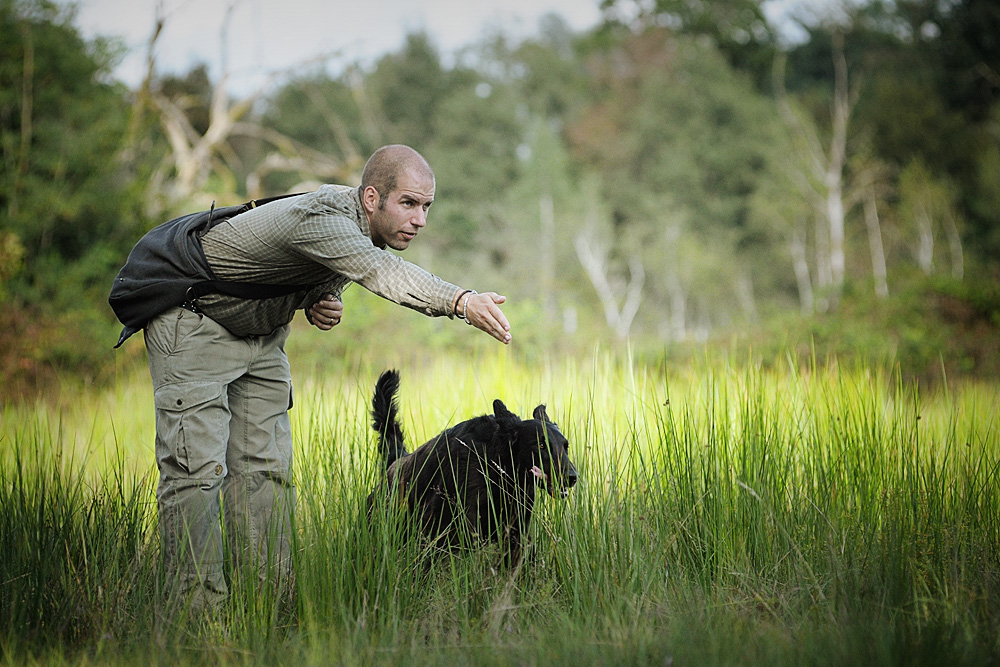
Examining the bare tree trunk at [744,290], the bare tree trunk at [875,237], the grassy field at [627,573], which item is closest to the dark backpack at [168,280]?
the grassy field at [627,573]

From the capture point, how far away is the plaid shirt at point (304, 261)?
301 cm

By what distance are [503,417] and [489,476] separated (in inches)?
10.4

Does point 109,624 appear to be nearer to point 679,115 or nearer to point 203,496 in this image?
point 203,496

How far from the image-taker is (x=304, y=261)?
3.45m

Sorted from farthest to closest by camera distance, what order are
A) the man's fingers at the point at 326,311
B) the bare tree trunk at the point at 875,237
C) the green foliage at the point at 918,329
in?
the bare tree trunk at the point at 875,237, the green foliage at the point at 918,329, the man's fingers at the point at 326,311

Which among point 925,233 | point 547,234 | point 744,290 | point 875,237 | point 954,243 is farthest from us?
point 744,290

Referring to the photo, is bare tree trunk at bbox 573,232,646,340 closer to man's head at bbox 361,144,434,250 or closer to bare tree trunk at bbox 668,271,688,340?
bare tree trunk at bbox 668,271,688,340

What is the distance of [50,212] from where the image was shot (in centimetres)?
1160

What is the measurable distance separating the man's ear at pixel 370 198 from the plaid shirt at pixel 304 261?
0.10 ft

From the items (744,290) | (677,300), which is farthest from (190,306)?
(744,290)

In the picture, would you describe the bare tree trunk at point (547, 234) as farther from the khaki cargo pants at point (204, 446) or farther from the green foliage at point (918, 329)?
the khaki cargo pants at point (204, 446)

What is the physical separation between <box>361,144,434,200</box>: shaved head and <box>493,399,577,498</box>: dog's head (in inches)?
40.8

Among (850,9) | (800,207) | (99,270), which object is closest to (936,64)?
(850,9)

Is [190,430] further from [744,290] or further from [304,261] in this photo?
[744,290]
